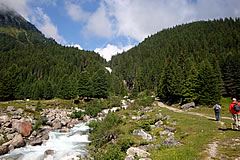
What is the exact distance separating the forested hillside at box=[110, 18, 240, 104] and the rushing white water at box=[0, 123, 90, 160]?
30.9 meters

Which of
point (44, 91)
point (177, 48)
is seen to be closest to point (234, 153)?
point (44, 91)

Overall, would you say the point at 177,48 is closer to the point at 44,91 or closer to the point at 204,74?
the point at 204,74

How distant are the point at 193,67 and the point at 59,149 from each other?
41.7m

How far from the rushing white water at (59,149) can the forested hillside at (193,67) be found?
3089 cm

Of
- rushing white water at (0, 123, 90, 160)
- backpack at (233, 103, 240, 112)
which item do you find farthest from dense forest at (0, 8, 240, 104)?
rushing white water at (0, 123, 90, 160)

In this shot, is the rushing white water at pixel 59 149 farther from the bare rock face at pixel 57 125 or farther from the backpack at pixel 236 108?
the backpack at pixel 236 108

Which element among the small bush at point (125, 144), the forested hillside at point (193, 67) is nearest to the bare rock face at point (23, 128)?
the small bush at point (125, 144)

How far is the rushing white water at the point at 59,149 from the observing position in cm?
1480

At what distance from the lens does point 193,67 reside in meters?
41.7

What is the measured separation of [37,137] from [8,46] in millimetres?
200719

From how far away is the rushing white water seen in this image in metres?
14.8

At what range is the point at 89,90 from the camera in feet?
196

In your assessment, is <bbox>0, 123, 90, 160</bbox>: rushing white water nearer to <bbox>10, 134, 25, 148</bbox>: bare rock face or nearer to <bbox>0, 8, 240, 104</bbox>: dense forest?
<bbox>10, 134, 25, 148</bbox>: bare rock face

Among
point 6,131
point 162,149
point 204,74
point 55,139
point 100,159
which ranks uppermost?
point 204,74
